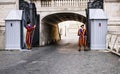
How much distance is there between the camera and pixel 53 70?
1097cm

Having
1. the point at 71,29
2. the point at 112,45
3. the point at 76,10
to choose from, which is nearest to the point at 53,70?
the point at 112,45

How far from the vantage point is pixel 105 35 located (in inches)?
848

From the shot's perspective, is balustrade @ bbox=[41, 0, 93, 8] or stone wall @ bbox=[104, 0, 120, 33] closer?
stone wall @ bbox=[104, 0, 120, 33]

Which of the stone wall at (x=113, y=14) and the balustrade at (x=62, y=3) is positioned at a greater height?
the balustrade at (x=62, y=3)

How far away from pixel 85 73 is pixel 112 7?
55.2 ft

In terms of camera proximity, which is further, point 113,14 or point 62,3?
point 62,3

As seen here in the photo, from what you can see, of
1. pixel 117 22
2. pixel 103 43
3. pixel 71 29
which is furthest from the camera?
pixel 71 29

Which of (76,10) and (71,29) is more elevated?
(76,10)

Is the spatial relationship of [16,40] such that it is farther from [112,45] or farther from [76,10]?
[76,10]

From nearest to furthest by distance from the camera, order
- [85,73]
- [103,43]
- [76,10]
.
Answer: [85,73]
[103,43]
[76,10]

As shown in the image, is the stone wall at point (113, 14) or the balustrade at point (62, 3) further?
the balustrade at point (62, 3)

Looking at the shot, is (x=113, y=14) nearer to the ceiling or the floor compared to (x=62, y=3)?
nearer to the floor

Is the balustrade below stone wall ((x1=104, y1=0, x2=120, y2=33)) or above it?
above

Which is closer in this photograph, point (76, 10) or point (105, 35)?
point (105, 35)
